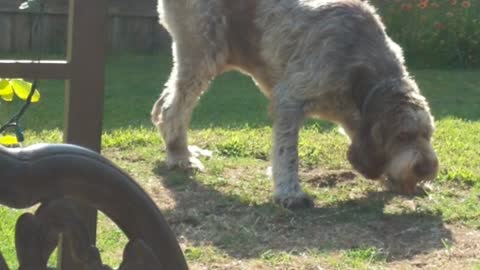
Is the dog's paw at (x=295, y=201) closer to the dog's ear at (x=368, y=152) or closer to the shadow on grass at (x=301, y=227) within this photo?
the shadow on grass at (x=301, y=227)

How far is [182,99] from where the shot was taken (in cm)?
758

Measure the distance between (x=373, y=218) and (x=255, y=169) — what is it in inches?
58.7

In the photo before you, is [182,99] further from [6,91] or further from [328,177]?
[6,91]

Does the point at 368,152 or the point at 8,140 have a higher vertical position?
the point at 8,140

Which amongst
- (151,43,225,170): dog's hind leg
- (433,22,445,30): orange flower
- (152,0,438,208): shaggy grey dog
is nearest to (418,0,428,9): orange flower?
(433,22,445,30): orange flower

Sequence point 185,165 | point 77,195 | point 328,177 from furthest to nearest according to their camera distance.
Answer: point 185,165 → point 328,177 → point 77,195

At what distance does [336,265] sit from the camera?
5281mm

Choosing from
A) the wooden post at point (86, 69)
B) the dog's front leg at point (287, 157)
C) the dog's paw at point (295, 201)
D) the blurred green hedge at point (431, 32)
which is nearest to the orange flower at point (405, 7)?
the blurred green hedge at point (431, 32)

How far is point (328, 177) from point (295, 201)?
985 mm

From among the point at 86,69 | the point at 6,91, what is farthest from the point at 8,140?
the point at 86,69

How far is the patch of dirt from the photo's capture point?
287 inches

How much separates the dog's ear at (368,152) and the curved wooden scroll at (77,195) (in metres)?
4.37

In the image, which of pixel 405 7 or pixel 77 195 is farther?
pixel 405 7

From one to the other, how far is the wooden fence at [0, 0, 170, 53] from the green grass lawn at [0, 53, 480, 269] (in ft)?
12.7
